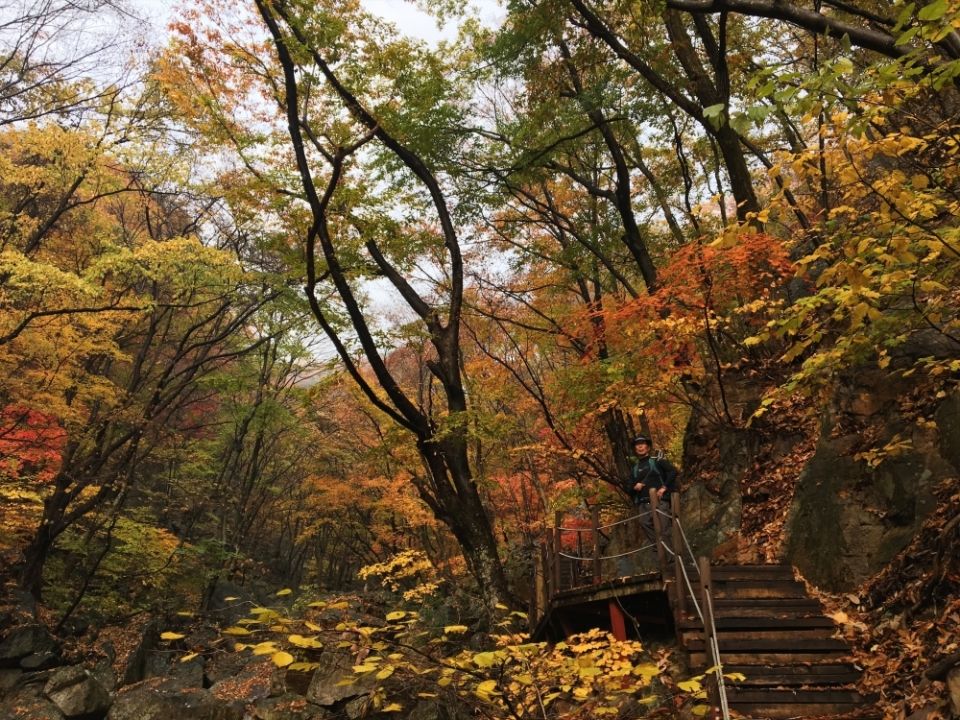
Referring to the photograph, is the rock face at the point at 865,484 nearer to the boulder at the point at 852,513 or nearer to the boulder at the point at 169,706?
the boulder at the point at 852,513

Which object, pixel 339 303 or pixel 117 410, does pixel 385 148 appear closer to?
pixel 339 303

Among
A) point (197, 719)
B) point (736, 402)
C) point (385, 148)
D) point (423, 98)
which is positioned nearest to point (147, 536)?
point (197, 719)

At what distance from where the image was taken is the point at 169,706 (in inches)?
536

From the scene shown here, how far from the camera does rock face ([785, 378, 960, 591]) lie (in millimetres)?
6832

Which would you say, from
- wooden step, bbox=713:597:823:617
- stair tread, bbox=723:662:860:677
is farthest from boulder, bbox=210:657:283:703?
stair tread, bbox=723:662:860:677

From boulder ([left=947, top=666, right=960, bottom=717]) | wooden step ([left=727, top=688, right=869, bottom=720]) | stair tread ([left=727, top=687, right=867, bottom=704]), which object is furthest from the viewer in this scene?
stair tread ([left=727, top=687, right=867, bottom=704])

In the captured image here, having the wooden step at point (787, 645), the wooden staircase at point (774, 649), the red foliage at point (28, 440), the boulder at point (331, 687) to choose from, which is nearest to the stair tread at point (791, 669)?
the wooden staircase at point (774, 649)

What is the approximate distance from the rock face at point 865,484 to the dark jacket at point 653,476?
180cm

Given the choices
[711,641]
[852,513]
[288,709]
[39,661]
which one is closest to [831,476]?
[852,513]

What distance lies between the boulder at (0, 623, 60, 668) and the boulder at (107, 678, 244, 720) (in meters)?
2.21

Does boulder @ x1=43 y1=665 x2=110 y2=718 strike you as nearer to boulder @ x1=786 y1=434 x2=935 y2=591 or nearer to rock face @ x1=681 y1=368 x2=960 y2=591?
rock face @ x1=681 y1=368 x2=960 y2=591

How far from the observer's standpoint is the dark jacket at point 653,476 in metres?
9.07

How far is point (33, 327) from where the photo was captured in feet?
45.5

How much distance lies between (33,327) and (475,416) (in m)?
11.9
